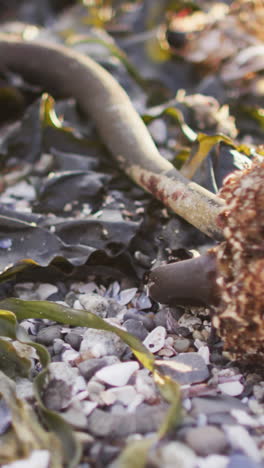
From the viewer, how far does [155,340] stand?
1085 millimetres

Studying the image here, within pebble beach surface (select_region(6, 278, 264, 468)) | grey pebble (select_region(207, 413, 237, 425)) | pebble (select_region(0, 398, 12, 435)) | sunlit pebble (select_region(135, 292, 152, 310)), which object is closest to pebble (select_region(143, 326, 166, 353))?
pebble beach surface (select_region(6, 278, 264, 468))

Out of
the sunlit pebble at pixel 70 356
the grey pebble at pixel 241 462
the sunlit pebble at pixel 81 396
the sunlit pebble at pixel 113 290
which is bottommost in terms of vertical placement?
the sunlit pebble at pixel 113 290

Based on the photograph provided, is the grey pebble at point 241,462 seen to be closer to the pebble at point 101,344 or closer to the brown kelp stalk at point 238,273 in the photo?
the brown kelp stalk at point 238,273

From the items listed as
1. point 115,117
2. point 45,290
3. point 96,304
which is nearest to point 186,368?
point 96,304

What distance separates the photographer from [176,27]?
2373 millimetres

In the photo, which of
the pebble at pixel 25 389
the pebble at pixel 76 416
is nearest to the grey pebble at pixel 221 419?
the pebble at pixel 76 416

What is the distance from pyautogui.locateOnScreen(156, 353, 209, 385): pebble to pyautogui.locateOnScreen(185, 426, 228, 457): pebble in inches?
5.7

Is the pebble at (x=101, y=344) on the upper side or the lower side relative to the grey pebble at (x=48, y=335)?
upper

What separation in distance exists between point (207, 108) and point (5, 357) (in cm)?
124

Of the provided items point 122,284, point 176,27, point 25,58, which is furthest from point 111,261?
point 176,27

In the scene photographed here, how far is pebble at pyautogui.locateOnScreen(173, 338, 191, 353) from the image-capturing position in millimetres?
1074

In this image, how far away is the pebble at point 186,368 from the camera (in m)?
0.98

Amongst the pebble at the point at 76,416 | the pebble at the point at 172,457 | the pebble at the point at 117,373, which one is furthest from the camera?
the pebble at the point at 117,373

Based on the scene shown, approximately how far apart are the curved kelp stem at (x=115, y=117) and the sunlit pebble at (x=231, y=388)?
1.02 feet
